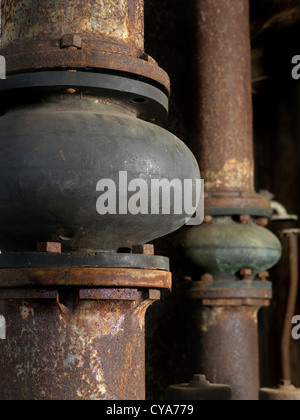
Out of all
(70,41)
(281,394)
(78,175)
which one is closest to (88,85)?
(70,41)

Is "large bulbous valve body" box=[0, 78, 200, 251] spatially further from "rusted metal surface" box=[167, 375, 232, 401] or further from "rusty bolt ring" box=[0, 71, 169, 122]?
"rusted metal surface" box=[167, 375, 232, 401]

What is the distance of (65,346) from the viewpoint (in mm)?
1334

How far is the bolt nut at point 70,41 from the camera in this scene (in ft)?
4.72

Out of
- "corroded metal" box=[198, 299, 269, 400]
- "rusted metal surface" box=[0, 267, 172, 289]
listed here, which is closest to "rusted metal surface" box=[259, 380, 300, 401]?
"corroded metal" box=[198, 299, 269, 400]

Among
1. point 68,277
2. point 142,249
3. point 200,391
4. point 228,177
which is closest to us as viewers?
point 68,277

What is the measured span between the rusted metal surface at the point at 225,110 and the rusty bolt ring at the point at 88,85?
130 centimetres

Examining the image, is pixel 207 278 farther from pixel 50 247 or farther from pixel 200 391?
pixel 50 247

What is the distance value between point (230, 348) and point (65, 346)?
155 centimetres

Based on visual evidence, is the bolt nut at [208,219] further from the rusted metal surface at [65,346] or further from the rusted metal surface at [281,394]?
the rusted metal surface at [65,346]

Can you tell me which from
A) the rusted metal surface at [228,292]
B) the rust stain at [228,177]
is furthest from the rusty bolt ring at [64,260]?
the rust stain at [228,177]

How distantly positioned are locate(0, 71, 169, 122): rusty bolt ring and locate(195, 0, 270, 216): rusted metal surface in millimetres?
1302

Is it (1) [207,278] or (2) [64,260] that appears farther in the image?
(1) [207,278]

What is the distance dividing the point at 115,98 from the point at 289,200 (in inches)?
111
